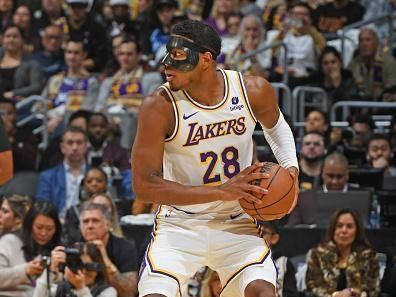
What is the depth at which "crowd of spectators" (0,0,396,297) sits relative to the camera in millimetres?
9438

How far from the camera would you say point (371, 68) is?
13.9 m

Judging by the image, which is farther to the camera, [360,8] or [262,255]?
[360,8]

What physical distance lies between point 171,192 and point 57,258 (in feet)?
7.94

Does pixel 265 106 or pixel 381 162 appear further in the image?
pixel 381 162

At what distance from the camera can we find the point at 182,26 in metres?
6.68

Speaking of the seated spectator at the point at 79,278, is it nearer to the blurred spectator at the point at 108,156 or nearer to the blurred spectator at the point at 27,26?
the blurred spectator at the point at 108,156

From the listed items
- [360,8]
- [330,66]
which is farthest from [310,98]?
[360,8]

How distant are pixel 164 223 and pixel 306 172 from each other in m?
5.06

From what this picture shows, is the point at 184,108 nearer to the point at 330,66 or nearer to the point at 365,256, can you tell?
the point at 365,256

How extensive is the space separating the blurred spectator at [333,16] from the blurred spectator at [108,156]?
3.80m

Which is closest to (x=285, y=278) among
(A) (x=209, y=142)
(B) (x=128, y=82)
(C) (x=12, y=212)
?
(C) (x=12, y=212)

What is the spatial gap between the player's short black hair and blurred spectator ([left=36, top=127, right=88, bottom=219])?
5.09 m

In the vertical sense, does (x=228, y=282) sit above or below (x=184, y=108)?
below

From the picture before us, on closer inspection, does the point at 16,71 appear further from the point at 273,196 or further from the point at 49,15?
the point at 273,196
